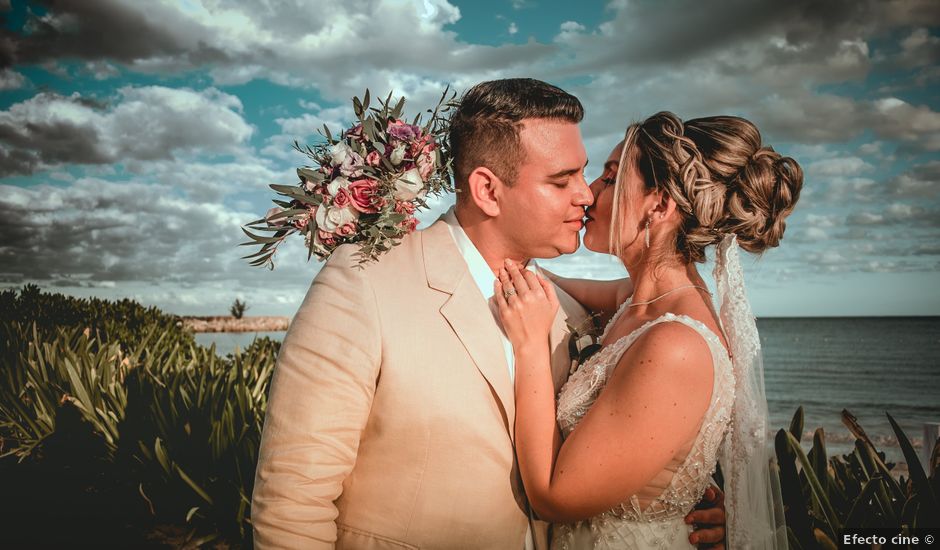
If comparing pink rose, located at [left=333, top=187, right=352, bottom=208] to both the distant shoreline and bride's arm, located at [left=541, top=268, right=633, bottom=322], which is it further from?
the distant shoreline

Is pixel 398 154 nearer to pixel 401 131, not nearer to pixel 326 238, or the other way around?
pixel 401 131

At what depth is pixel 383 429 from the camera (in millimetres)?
2416

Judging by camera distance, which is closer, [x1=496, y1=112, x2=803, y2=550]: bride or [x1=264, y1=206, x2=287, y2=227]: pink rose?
[x1=496, y1=112, x2=803, y2=550]: bride

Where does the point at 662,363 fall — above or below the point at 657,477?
above

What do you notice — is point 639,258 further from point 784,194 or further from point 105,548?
point 105,548

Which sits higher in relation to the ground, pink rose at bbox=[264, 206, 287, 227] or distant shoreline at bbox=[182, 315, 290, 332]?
pink rose at bbox=[264, 206, 287, 227]

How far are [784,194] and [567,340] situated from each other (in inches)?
51.1

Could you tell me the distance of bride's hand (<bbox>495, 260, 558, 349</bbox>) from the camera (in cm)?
271

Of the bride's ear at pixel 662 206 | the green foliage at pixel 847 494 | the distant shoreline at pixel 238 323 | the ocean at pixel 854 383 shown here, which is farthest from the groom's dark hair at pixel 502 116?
the distant shoreline at pixel 238 323

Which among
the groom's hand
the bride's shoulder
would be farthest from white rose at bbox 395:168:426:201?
the groom's hand

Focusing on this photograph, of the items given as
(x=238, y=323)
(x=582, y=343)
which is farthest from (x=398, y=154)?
(x=238, y=323)

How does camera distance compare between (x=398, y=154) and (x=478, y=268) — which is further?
(x=478, y=268)

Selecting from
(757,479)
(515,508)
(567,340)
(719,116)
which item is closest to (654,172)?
(719,116)

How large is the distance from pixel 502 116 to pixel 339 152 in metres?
0.87
